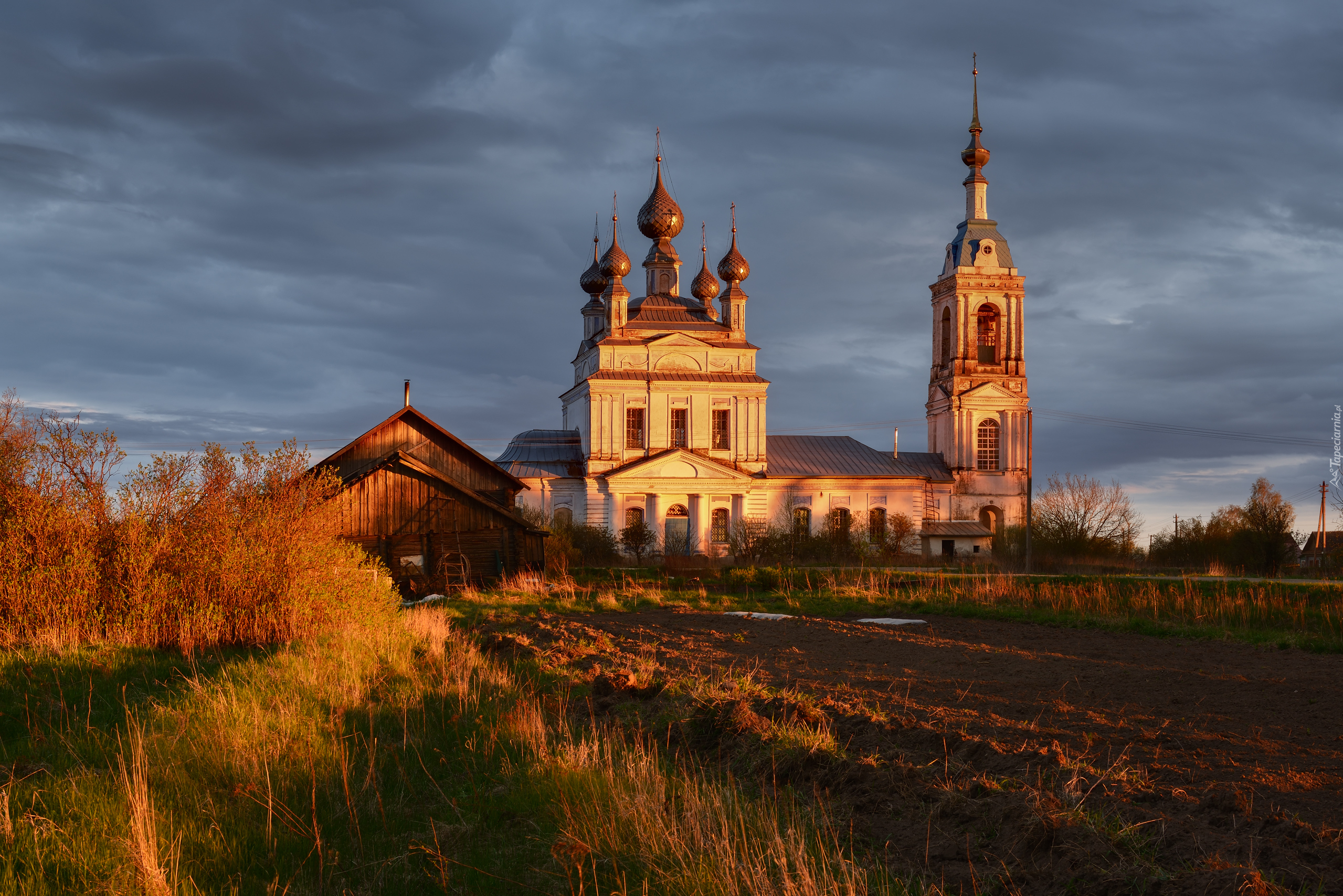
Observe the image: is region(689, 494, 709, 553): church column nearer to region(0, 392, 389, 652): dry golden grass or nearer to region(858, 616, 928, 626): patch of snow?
region(858, 616, 928, 626): patch of snow

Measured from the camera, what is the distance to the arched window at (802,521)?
4797 centimetres

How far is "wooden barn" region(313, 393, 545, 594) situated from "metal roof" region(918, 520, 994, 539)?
2656 cm

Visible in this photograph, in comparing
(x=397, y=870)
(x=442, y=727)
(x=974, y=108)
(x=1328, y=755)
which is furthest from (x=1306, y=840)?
(x=974, y=108)

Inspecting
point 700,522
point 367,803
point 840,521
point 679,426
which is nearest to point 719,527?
point 700,522

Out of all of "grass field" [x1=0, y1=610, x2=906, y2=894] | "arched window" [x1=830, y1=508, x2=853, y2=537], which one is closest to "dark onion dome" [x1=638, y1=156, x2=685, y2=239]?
"arched window" [x1=830, y1=508, x2=853, y2=537]

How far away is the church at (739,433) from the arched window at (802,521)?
4.8 inches

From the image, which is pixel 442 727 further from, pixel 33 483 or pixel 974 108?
pixel 974 108

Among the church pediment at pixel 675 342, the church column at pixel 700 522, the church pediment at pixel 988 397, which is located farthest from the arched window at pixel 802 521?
the church pediment at pixel 988 397

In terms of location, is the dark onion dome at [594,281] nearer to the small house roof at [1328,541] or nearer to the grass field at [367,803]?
the small house roof at [1328,541]

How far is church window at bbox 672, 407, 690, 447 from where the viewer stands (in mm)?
51562

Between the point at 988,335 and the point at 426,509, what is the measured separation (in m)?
37.2

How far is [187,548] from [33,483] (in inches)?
84.5

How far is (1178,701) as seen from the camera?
9.98 metres

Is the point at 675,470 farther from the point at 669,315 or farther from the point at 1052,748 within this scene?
the point at 1052,748
